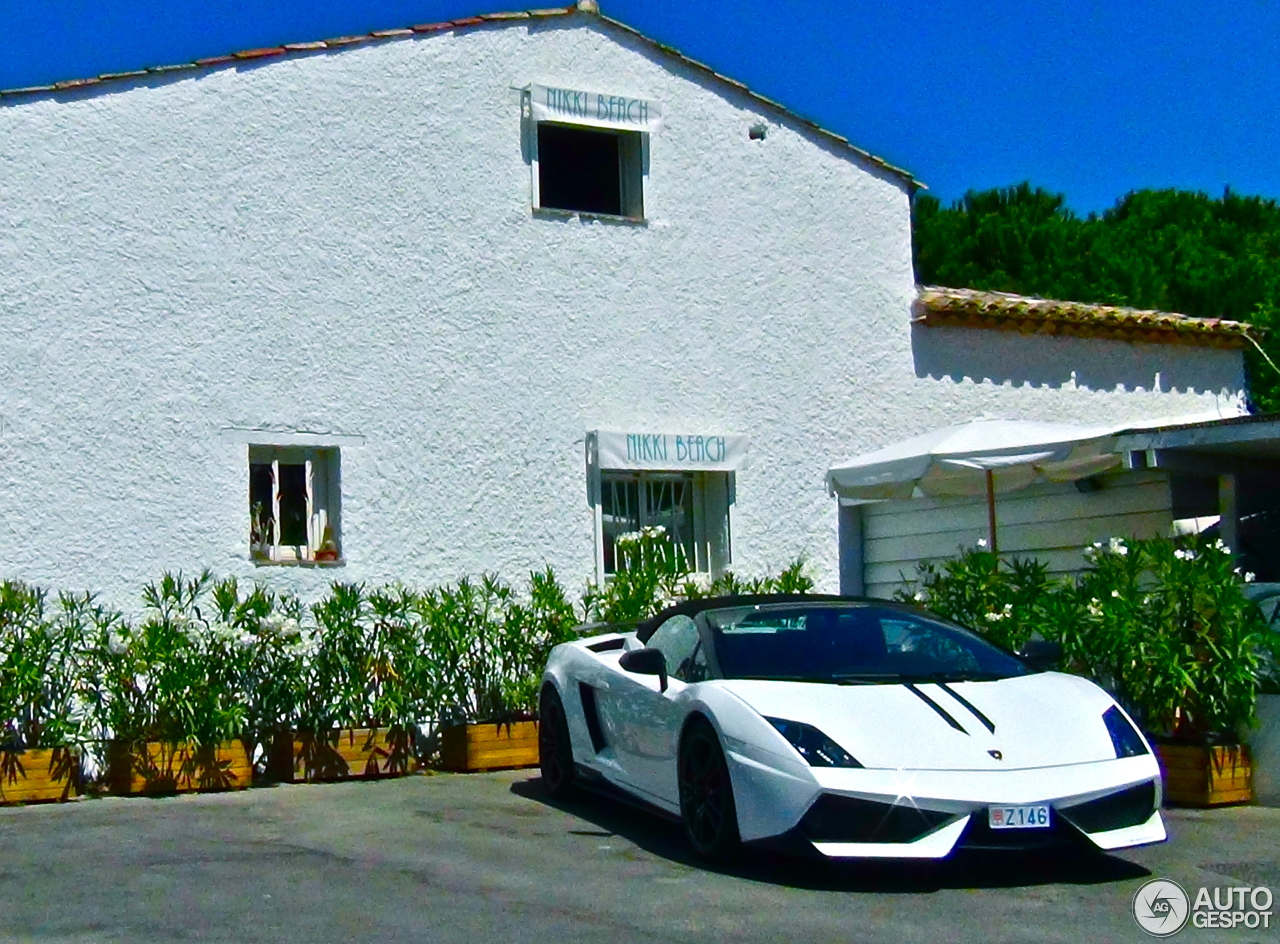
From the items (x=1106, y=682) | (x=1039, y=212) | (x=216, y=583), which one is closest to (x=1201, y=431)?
(x=1106, y=682)

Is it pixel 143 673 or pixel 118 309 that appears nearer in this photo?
pixel 143 673

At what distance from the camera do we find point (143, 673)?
10.6 meters

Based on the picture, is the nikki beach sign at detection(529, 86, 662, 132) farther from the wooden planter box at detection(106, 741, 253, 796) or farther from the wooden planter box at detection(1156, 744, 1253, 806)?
the wooden planter box at detection(1156, 744, 1253, 806)

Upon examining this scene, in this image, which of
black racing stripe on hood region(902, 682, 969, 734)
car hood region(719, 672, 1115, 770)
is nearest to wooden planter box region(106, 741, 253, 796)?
car hood region(719, 672, 1115, 770)

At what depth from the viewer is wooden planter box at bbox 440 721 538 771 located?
11.7 m

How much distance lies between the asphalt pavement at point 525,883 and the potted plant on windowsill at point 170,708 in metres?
1.15

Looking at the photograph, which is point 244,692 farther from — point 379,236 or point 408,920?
point 408,920

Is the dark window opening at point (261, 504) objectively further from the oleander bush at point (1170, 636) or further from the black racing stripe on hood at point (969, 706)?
the black racing stripe on hood at point (969, 706)

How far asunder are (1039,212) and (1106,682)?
81.0 ft

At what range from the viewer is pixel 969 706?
7230 millimetres

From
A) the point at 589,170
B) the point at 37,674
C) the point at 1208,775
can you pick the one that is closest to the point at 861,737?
the point at 1208,775

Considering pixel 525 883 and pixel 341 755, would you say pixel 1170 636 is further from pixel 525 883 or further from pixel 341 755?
pixel 341 755

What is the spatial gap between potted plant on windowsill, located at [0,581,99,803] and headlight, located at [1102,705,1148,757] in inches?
258

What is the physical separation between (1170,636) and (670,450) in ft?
16.8
